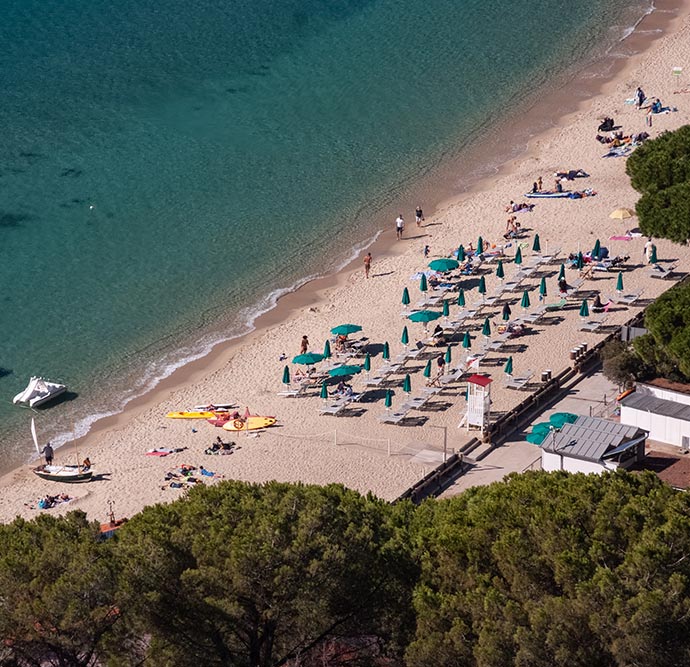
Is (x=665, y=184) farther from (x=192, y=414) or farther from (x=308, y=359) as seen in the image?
(x=192, y=414)

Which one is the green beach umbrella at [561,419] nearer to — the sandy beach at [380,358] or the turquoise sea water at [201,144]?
the sandy beach at [380,358]

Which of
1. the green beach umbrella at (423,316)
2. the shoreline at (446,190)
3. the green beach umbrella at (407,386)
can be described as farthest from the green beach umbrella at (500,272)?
the green beach umbrella at (407,386)

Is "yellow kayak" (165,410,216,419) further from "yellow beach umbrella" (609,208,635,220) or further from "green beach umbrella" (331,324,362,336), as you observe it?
"yellow beach umbrella" (609,208,635,220)

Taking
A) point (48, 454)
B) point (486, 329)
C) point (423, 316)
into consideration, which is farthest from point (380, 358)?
point (48, 454)

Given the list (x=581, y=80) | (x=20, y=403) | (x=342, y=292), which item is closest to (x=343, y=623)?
(x=20, y=403)

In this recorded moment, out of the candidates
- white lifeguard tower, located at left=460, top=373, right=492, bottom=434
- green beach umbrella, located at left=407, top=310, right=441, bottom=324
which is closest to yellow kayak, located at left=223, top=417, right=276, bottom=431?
white lifeguard tower, located at left=460, top=373, right=492, bottom=434

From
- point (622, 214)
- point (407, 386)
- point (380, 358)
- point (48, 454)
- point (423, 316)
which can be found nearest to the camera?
point (48, 454)
